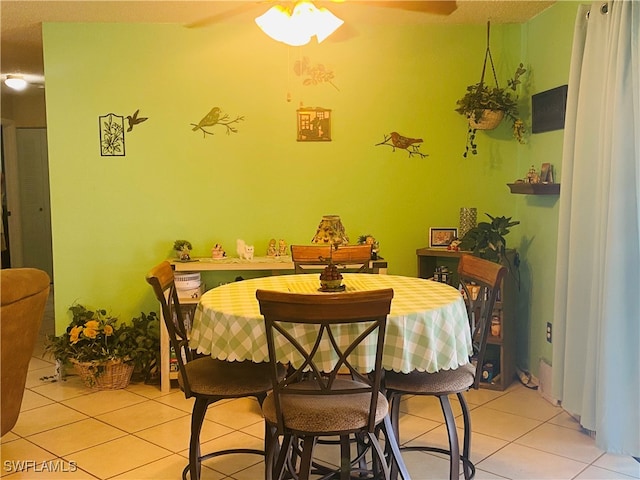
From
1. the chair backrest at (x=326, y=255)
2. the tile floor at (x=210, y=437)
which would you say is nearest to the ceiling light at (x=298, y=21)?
the chair backrest at (x=326, y=255)

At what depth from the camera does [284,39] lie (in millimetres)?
2908

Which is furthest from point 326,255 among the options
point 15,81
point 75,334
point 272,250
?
point 15,81

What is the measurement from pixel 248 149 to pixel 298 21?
156 cm

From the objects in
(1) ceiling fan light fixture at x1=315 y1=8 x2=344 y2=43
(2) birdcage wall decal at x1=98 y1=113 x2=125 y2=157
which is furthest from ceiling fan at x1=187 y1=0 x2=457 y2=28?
(2) birdcage wall decal at x1=98 y1=113 x2=125 y2=157

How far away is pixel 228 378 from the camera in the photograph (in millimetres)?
2521

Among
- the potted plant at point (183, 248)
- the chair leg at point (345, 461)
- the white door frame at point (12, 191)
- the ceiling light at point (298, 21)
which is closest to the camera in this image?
the chair leg at point (345, 461)

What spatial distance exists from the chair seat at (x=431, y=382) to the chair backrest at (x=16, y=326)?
66.9 inches

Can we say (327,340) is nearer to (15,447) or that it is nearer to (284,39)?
(284,39)

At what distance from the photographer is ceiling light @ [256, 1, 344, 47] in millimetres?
2730

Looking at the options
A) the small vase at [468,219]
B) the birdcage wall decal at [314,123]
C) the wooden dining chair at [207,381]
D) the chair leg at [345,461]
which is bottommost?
the chair leg at [345,461]

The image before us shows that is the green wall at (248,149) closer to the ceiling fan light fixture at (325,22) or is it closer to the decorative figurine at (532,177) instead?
Answer: the decorative figurine at (532,177)

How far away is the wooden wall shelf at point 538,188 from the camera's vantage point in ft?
12.0

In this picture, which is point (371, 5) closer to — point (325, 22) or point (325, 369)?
point (325, 22)

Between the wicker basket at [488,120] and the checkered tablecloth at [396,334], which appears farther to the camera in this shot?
the wicker basket at [488,120]
